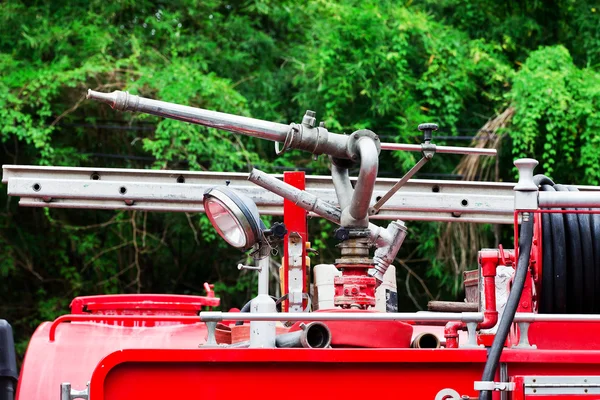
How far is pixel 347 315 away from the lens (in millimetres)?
3328

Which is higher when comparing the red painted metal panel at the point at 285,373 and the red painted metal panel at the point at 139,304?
the red painted metal panel at the point at 139,304

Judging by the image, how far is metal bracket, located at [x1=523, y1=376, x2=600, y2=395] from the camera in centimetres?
322

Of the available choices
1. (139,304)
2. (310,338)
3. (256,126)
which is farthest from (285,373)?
(139,304)

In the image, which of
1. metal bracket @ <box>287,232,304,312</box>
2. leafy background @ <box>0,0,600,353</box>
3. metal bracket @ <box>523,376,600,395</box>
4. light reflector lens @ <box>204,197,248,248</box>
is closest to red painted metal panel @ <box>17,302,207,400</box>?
metal bracket @ <box>287,232,304,312</box>

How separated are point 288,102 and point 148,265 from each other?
2855 millimetres

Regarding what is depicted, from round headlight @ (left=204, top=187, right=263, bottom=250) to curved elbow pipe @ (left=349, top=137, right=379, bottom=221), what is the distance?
0.35 meters

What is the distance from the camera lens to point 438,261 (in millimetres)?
11641

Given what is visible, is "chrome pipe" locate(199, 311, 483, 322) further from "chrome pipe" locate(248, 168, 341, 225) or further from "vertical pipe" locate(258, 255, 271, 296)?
"chrome pipe" locate(248, 168, 341, 225)

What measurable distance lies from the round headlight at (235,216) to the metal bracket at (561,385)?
108 cm

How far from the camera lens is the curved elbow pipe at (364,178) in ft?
11.9

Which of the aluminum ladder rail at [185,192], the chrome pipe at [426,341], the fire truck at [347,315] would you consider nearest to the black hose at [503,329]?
the fire truck at [347,315]

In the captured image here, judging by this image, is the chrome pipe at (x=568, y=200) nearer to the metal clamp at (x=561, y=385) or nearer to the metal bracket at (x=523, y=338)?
the metal bracket at (x=523, y=338)

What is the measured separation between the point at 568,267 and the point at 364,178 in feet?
2.84

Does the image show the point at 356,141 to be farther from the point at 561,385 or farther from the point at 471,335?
the point at 561,385
